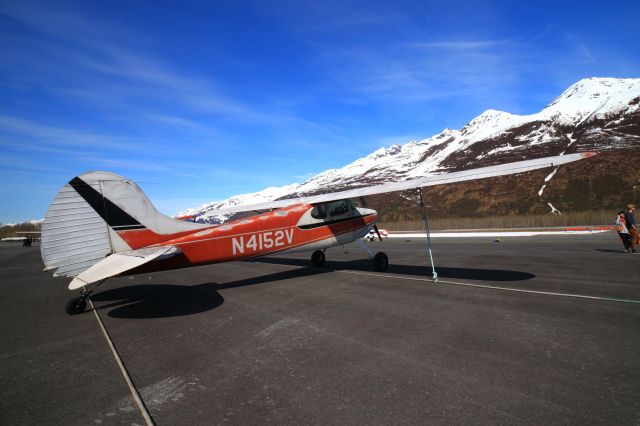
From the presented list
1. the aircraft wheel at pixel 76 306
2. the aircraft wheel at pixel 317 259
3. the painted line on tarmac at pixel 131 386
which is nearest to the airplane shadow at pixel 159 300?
the aircraft wheel at pixel 76 306

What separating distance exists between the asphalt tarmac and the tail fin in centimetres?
163

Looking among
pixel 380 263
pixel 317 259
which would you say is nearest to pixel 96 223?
pixel 317 259

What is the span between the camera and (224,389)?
4.32 metres

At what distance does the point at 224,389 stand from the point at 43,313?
789cm

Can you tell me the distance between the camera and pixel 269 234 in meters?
11.2

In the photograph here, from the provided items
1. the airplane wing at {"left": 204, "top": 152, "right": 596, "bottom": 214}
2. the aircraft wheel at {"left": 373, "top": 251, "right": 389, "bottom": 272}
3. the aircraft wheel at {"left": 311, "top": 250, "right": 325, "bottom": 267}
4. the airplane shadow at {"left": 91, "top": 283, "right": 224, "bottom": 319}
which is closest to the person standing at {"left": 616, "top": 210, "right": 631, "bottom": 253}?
the airplane wing at {"left": 204, "top": 152, "right": 596, "bottom": 214}

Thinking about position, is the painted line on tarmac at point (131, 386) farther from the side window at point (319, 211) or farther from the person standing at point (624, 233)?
the person standing at point (624, 233)

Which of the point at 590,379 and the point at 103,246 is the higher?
the point at 103,246

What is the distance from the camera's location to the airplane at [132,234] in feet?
25.6

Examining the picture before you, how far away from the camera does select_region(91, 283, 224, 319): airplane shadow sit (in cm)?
848

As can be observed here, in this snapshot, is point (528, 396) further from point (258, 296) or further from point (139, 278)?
point (139, 278)

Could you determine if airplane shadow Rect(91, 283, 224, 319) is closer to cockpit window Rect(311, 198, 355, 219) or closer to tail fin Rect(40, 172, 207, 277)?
tail fin Rect(40, 172, 207, 277)

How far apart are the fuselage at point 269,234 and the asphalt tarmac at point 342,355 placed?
1.38 meters

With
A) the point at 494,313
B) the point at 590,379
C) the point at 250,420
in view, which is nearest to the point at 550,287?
the point at 494,313
